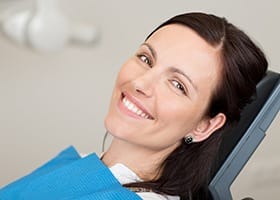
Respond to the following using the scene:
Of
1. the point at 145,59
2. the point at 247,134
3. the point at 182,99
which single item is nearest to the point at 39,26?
the point at 145,59

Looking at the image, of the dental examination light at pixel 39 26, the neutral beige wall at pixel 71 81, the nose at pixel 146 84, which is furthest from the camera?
the neutral beige wall at pixel 71 81

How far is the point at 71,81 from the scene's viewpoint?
1.77m

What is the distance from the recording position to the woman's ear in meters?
1.09

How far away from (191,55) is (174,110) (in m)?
A: 0.11

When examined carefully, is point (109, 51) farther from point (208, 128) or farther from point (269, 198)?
point (269, 198)

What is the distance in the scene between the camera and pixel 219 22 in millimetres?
1084

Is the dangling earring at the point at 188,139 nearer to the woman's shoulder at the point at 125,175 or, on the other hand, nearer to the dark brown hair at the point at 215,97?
the dark brown hair at the point at 215,97

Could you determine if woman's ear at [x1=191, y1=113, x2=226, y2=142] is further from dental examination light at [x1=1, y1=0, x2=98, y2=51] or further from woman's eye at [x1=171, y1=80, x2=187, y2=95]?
dental examination light at [x1=1, y1=0, x2=98, y2=51]

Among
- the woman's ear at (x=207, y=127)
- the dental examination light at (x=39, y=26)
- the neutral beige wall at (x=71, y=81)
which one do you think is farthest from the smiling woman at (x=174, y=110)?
the neutral beige wall at (x=71, y=81)

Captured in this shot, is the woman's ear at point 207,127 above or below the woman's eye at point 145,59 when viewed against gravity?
below

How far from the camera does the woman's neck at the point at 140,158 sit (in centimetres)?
111

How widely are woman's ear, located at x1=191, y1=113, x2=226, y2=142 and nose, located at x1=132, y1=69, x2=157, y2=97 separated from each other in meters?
0.15

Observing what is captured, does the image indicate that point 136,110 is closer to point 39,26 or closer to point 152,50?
point 152,50

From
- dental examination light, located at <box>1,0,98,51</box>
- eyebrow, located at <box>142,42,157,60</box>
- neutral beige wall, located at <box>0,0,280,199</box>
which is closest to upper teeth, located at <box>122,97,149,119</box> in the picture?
eyebrow, located at <box>142,42,157,60</box>
